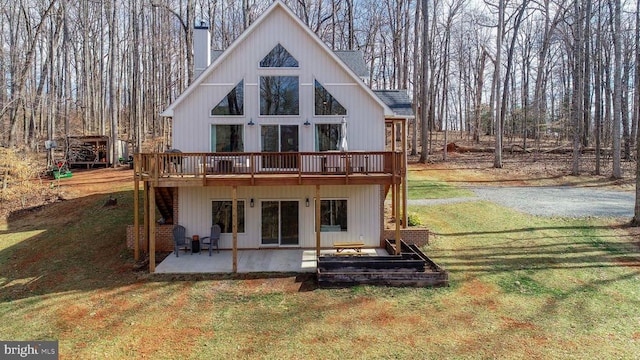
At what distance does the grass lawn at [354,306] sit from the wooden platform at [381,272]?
0.35 m

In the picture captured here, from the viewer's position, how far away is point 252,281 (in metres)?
10.6

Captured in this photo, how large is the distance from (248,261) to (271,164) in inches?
131

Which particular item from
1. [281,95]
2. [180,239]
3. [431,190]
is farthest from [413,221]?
[180,239]

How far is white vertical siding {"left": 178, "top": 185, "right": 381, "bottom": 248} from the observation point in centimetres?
1342

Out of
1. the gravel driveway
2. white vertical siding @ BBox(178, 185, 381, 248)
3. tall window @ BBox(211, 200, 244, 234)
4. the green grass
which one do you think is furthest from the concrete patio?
the gravel driveway

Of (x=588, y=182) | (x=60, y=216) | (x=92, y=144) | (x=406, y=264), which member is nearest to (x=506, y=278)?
(x=406, y=264)

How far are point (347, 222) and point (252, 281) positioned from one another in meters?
4.43

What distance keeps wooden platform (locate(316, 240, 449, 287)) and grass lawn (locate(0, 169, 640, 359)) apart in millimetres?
352

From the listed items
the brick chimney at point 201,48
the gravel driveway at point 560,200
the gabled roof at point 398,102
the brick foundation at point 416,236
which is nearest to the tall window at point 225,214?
the brick chimney at point 201,48

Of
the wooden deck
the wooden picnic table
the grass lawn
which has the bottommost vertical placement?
the grass lawn

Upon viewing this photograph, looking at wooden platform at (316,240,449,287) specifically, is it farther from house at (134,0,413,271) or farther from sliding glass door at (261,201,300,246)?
sliding glass door at (261,201,300,246)

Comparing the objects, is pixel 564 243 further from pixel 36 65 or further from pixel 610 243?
pixel 36 65

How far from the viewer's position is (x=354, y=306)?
8992 millimetres

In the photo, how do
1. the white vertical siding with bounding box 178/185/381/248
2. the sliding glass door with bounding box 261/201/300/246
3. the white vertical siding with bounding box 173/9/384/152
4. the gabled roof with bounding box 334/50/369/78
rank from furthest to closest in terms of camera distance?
the gabled roof with bounding box 334/50/369/78
the sliding glass door with bounding box 261/201/300/246
the white vertical siding with bounding box 178/185/381/248
the white vertical siding with bounding box 173/9/384/152
